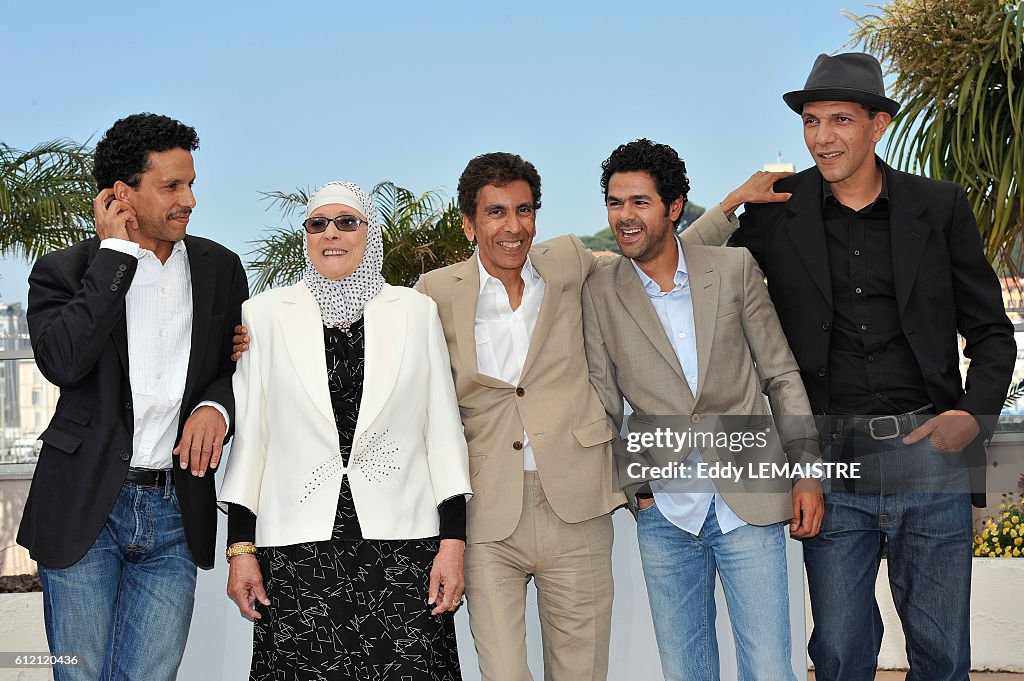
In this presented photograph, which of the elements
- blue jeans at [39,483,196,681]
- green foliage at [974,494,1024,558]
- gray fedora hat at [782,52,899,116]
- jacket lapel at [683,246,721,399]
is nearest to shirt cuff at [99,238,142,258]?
blue jeans at [39,483,196,681]

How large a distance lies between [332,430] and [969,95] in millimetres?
5163

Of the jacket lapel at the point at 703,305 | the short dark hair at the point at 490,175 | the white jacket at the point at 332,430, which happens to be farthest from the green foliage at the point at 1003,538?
the white jacket at the point at 332,430

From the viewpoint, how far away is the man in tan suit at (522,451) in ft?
9.47

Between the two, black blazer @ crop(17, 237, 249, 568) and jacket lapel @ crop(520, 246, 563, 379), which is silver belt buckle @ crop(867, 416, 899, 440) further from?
black blazer @ crop(17, 237, 249, 568)

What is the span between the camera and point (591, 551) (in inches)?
116

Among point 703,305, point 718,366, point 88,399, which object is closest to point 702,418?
point 718,366

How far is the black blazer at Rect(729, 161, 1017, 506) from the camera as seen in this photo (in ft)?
9.59

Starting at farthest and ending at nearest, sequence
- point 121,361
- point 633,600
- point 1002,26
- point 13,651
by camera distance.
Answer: point 1002,26, point 13,651, point 633,600, point 121,361

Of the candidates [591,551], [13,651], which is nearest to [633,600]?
[591,551]

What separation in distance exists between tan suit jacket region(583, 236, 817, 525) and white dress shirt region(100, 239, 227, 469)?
1.16 meters

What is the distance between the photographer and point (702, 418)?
9.61ft

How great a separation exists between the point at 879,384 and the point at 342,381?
1535 mm

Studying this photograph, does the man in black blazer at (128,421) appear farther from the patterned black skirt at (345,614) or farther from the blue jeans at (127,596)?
the patterned black skirt at (345,614)

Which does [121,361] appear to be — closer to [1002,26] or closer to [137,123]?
[137,123]
